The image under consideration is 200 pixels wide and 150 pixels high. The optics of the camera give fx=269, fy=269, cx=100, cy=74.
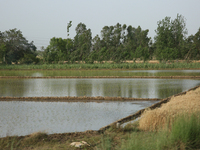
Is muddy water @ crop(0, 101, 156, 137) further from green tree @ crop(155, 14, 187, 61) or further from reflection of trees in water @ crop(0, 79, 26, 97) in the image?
green tree @ crop(155, 14, 187, 61)

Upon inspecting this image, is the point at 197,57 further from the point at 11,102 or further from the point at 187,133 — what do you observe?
the point at 187,133

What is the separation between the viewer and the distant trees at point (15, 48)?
4747 cm

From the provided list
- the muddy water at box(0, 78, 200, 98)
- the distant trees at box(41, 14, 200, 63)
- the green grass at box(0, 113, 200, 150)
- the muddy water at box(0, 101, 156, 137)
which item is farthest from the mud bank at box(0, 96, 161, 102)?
the distant trees at box(41, 14, 200, 63)

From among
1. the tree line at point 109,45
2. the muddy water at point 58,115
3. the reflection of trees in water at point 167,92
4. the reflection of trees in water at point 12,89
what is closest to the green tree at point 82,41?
the tree line at point 109,45

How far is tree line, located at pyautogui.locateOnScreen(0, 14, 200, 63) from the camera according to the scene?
48.2 m

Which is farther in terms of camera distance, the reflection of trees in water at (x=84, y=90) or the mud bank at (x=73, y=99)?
the reflection of trees in water at (x=84, y=90)

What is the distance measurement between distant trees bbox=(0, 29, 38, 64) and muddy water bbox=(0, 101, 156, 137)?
3820 cm

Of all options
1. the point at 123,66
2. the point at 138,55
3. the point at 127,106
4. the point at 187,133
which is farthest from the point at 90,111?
the point at 138,55

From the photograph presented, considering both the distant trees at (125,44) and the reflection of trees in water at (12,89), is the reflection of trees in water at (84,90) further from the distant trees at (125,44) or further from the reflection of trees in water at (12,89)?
the distant trees at (125,44)

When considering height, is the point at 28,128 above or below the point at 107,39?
below

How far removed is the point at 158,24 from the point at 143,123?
5334 centimetres

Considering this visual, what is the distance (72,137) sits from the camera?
18.7ft

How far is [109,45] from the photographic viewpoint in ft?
201

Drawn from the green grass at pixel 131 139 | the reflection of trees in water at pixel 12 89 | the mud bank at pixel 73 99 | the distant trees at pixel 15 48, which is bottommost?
the reflection of trees in water at pixel 12 89
